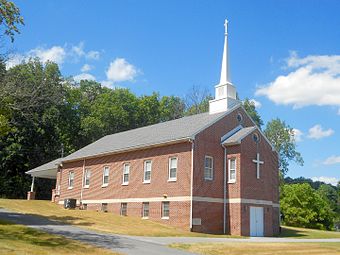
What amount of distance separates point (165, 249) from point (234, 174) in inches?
543

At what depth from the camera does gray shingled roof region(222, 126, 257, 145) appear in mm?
30609

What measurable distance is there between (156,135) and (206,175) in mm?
6610

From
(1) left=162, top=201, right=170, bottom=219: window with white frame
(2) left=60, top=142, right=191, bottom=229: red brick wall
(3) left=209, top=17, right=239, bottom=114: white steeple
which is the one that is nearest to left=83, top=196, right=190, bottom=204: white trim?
(2) left=60, top=142, right=191, bottom=229: red brick wall

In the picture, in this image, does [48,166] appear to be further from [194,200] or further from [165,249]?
[165,249]

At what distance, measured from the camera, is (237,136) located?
103 feet

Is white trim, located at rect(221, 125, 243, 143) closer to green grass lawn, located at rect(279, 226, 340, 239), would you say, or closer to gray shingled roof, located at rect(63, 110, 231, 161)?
gray shingled roof, located at rect(63, 110, 231, 161)

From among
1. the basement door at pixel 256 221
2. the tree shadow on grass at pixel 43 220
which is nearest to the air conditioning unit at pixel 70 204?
the tree shadow on grass at pixel 43 220

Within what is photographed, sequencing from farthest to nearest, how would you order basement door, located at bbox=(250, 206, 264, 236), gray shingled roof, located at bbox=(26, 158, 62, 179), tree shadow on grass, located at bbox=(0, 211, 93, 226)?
gray shingled roof, located at bbox=(26, 158, 62, 179) < basement door, located at bbox=(250, 206, 264, 236) < tree shadow on grass, located at bbox=(0, 211, 93, 226)

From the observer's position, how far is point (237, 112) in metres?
34.0

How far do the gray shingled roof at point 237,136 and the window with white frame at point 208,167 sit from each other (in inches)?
70.7

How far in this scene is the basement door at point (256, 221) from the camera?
3014 cm

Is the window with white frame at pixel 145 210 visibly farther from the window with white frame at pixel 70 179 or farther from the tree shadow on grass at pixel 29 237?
the window with white frame at pixel 70 179

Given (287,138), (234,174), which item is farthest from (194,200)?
(287,138)

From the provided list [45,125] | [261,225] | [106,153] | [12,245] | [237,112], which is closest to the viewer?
[12,245]
